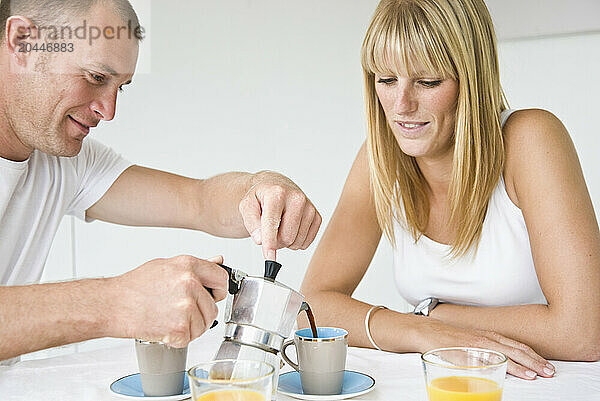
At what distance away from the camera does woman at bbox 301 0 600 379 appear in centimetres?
119

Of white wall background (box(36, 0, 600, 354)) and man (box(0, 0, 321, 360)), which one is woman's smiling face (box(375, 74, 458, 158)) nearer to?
man (box(0, 0, 321, 360))

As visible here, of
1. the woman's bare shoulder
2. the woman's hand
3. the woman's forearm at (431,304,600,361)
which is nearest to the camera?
the woman's hand

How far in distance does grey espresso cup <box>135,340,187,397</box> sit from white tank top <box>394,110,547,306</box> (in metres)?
0.70

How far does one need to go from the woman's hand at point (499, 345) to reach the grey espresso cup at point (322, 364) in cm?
26

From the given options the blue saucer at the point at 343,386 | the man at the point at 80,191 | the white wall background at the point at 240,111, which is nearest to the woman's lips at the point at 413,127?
the man at the point at 80,191

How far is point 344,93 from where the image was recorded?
8.50 feet

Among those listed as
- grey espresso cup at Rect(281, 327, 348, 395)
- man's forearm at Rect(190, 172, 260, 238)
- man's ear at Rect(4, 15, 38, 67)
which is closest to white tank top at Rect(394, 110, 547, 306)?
man's forearm at Rect(190, 172, 260, 238)

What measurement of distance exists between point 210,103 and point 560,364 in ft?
6.49

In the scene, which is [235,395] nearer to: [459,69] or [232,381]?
[232,381]

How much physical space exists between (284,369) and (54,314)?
0.34 m

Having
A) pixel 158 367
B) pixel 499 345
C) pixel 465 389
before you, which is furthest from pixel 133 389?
pixel 499 345

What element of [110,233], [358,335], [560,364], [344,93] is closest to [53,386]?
[358,335]

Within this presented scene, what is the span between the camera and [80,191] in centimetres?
149

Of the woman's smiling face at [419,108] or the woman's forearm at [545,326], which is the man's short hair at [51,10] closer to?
the woman's smiling face at [419,108]
